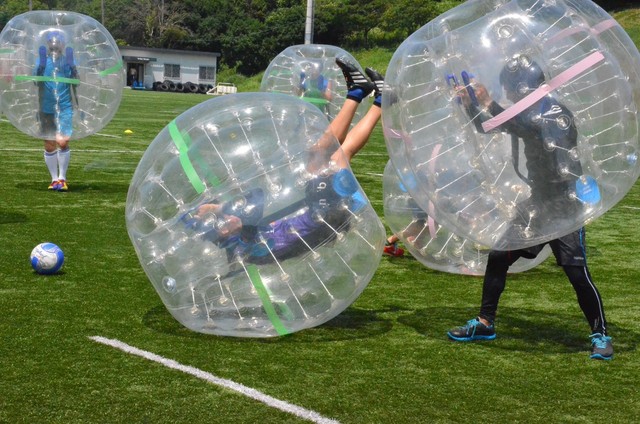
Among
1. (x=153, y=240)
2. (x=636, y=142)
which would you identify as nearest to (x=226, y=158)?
(x=153, y=240)

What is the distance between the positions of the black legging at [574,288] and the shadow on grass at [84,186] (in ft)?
23.4

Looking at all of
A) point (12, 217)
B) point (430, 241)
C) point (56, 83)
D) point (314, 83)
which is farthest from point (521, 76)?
point (56, 83)

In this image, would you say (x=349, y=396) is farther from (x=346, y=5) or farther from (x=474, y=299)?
(x=346, y=5)

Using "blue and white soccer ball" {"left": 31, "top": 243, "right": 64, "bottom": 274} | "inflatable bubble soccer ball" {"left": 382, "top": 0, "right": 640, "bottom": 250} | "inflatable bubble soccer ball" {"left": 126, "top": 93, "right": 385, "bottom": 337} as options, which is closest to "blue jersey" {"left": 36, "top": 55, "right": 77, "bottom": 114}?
"blue and white soccer ball" {"left": 31, "top": 243, "right": 64, "bottom": 274}

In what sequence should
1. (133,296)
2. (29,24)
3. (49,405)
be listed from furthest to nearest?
1. (29,24)
2. (133,296)
3. (49,405)

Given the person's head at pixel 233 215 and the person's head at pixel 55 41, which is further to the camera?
the person's head at pixel 55 41

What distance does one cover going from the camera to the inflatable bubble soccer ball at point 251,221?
17.9 feet

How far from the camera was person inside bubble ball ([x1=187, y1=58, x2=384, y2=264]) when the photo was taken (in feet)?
17.8

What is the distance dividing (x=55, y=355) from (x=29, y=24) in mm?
7246

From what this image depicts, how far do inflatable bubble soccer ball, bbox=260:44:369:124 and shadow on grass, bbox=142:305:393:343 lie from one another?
5.79 meters

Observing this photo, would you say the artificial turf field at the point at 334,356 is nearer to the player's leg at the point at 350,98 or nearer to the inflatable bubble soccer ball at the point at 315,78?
the player's leg at the point at 350,98

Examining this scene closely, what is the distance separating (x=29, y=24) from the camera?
11555mm

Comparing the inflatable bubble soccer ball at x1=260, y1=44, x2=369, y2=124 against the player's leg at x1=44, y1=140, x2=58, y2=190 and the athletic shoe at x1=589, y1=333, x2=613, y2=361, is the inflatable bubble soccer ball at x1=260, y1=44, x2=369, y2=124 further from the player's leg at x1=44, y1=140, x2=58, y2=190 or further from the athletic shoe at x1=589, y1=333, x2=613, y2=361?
the athletic shoe at x1=589, y1=333, x2=613, y2=361

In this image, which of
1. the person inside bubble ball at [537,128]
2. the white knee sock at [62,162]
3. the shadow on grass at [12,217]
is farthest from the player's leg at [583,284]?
the white knee sock at [62,162]
